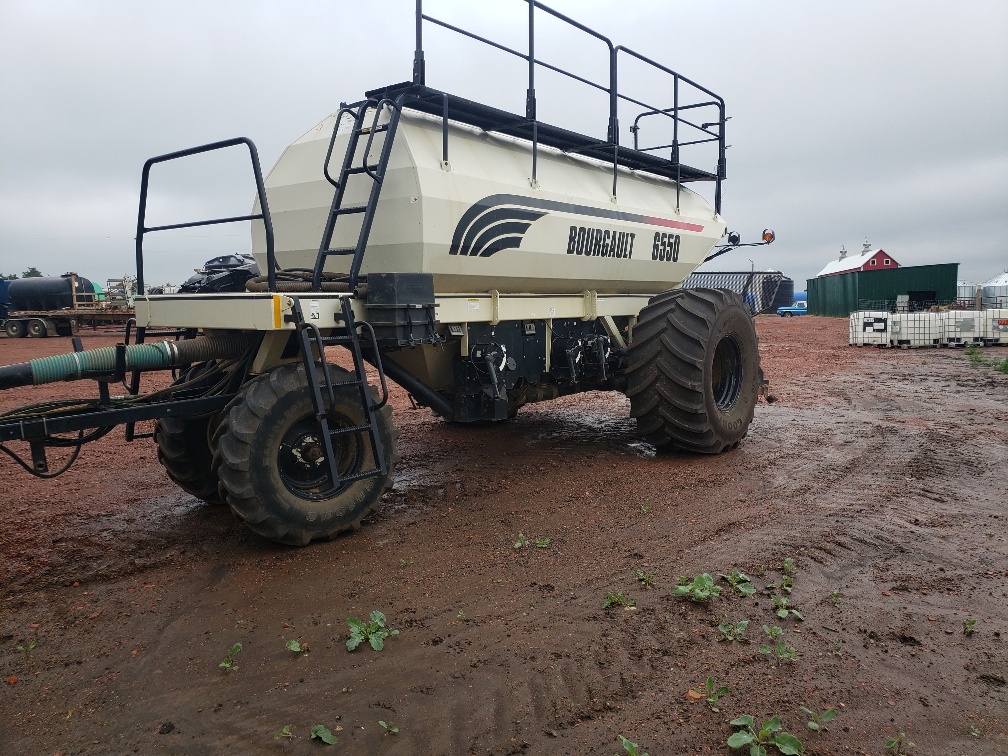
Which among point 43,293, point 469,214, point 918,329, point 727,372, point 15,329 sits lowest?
point 15,329

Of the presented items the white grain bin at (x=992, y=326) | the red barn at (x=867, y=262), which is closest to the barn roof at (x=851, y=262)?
the red barn at (x=867, y=262)

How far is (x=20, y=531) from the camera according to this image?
16.3 feet

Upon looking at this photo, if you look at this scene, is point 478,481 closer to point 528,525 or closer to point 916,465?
point 528,525

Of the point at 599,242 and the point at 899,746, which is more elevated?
the point at 599,242

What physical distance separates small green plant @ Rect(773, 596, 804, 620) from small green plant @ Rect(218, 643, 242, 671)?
8.04 ft

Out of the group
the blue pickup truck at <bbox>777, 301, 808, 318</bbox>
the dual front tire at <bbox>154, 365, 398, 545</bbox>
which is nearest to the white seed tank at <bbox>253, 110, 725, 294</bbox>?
the dual front tire at <bbox>154, 365, 398, 545</bbox>

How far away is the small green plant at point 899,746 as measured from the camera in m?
2.67

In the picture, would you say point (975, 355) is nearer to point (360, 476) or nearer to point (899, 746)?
point (360, 476)

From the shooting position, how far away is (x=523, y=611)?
373 centimetres

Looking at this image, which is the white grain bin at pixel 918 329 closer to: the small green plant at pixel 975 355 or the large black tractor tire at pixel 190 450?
the small green plant at pixel 975 355

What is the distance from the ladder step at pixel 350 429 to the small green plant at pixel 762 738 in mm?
2605

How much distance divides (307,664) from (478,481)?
312 centimetres

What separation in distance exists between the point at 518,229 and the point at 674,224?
2.57 m

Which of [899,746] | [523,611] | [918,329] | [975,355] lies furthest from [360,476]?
[918,329]
